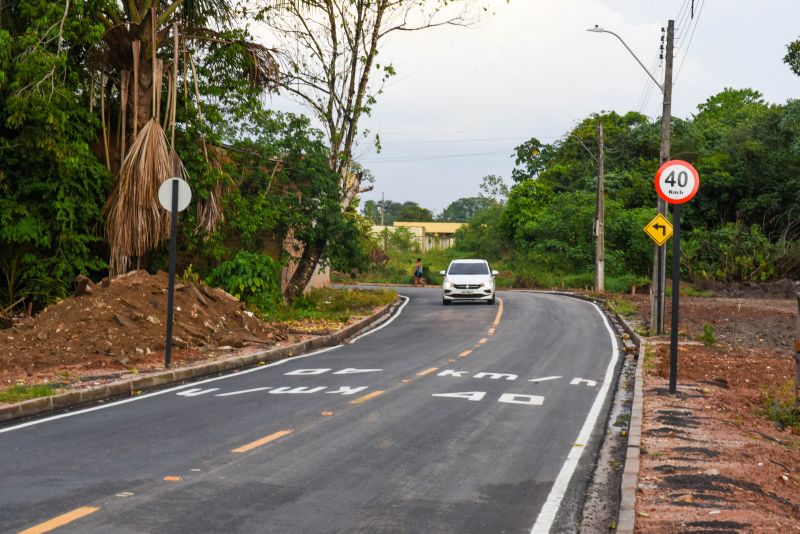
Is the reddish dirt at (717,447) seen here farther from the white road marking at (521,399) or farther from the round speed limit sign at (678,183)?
the round speed limit sign at (678,183)

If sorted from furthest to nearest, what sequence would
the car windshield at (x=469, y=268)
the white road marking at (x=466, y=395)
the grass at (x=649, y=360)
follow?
the car windshield at (x=469, y=268) → the grass at (x=649, y=360) → the white road marking at (x=466, y=395)

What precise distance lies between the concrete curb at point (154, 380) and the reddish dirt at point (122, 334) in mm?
480

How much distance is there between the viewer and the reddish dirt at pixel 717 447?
266 inches

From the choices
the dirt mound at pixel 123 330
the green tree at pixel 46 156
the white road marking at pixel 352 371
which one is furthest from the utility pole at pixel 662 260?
the green tree at pixel 46 156

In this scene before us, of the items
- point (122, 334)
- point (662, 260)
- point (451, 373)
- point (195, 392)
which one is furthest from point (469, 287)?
point (195, 392)

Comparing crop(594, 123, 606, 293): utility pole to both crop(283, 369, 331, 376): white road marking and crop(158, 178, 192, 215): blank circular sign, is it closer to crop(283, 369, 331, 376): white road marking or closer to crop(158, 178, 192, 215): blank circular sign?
crop(283, 369, 331, 376): white road marking

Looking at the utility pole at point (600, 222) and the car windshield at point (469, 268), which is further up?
the utility pole at point (600, 222)

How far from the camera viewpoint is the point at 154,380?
14.2 meters

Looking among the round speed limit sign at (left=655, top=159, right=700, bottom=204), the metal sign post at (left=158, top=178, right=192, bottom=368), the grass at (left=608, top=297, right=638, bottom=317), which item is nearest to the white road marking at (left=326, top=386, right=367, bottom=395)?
the metal sign post at (left=158, top=178, right=192, bottom=368)

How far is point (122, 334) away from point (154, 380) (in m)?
3.28

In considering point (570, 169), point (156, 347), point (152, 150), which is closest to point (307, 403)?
point (156, 347)

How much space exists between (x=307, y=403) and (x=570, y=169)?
55.8m

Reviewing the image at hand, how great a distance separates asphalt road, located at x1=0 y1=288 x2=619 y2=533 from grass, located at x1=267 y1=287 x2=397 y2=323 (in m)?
9.14

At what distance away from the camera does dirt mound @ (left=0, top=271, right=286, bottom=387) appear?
50.6 feet
